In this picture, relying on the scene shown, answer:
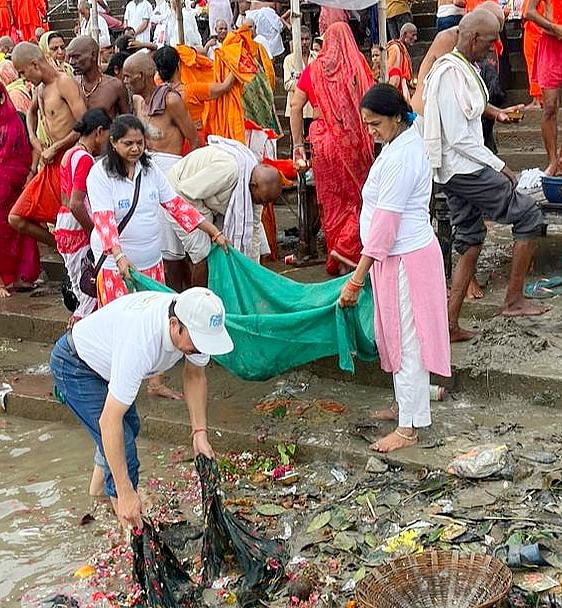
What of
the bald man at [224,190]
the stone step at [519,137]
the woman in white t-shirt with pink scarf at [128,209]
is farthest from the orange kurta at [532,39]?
the woman in white t-shirt with pink scarf at [128,209]

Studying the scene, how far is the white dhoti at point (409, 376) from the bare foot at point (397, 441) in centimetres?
4

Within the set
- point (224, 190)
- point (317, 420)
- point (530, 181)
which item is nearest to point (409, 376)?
point (317, 420)

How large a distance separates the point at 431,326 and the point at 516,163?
4555 millimetres

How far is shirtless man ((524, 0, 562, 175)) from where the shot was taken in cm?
777

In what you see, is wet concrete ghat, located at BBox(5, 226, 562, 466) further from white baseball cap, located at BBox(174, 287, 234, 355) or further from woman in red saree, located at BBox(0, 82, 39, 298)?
white baseball cap, located at BBox(174, 287, 234, 355)

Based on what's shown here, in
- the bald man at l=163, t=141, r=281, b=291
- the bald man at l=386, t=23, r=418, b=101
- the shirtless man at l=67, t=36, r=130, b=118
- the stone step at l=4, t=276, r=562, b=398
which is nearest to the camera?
the stone step at l=4, t=276, r=562, b=398

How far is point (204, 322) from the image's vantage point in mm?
3777

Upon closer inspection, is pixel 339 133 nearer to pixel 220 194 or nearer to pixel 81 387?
pixel 220 194

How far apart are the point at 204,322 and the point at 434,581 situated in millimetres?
1449

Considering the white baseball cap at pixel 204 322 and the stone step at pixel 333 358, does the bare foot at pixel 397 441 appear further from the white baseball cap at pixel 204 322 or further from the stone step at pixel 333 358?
the white baseball cap at pixel 204 322

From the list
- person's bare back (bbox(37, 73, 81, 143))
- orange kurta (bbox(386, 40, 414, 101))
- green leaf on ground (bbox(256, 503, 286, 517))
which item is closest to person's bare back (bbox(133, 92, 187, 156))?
person's bare back (bbox(37, 73, 81, 143))

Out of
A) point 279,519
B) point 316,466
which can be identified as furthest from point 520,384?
point 279,519

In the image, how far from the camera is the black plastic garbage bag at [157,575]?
413cm

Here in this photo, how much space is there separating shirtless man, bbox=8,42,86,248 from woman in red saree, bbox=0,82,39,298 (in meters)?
0.45
